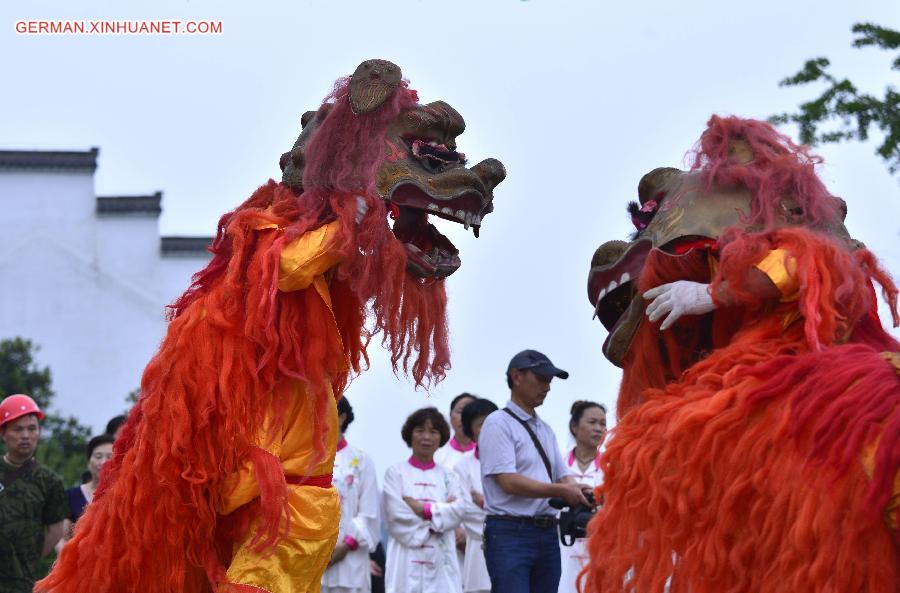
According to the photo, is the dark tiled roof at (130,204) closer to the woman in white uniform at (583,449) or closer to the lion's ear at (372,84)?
the woman in white uniform at (583,449)

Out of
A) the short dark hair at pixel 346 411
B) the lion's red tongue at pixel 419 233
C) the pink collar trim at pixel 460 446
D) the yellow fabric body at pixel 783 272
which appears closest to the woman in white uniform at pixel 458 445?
the pink collar trim at pixel 460 446

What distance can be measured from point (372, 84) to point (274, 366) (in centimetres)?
104

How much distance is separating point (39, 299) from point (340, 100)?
10.7m

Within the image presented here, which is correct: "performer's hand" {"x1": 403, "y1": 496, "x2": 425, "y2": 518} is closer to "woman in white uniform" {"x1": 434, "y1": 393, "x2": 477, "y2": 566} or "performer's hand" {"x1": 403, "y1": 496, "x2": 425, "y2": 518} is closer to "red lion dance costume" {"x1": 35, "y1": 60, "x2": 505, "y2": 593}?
"woman in white uniform" {"x1": 434, "y1": 393, "x2": 477, "y2": 566}

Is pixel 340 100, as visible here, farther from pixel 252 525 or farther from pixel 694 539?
pixel 694 539

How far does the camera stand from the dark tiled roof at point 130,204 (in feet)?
47.3

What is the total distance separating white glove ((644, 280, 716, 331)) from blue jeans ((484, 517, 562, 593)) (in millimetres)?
2956

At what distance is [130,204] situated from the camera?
1452cm

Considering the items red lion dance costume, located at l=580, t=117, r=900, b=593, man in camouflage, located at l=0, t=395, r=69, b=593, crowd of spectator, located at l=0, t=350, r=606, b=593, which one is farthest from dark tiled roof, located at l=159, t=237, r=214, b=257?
red lion dance costume, located at l=580, t=117, r=900, b=593

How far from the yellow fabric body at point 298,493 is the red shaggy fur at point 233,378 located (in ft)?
0.12

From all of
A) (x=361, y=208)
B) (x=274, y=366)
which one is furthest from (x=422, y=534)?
(x=361, y=208)

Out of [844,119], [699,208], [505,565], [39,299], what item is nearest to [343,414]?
[505,565]

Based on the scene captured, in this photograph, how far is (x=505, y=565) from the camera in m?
7.40

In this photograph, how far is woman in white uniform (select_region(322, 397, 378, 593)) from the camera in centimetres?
848
